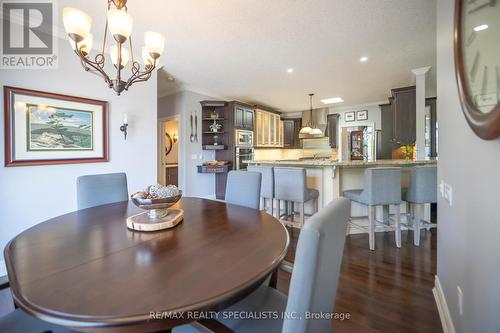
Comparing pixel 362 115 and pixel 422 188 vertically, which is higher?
pixel 362 115

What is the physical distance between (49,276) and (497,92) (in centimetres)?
169

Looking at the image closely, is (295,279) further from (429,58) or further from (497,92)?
(429,58)

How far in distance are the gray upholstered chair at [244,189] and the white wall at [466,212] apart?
4.48ft

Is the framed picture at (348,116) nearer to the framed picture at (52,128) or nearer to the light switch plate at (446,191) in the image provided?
the light switch plate at (446,191)

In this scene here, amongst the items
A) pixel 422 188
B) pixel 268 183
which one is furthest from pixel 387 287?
pixel 268 183

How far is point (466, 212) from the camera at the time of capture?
119 cm

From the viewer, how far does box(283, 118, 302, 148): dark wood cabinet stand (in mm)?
7660

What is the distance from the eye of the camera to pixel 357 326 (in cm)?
158

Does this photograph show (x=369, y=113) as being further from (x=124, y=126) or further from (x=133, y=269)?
(x=133, y=269)

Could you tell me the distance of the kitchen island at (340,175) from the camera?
329 cm

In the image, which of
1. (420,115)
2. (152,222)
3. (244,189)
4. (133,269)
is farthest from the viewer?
(420,115)

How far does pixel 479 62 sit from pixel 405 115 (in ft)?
11.5

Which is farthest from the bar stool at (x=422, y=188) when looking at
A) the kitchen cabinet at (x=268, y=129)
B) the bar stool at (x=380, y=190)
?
the kitchen cabinet at (x=268, y=129)

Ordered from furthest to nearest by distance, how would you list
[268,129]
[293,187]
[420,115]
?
[268,129] → [420,115] → [293,187]
